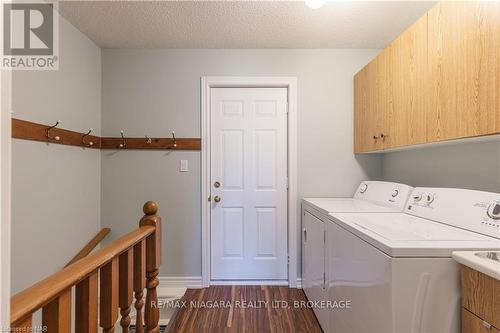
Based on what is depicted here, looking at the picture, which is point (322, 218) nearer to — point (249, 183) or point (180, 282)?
point (249, 183)

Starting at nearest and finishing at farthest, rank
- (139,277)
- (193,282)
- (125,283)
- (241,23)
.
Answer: (125,283) < (139,277) < (241,23) < (193,282)

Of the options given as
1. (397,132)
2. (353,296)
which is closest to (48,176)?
(353,296)

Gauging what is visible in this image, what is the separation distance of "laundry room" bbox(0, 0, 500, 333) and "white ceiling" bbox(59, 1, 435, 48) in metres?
0.02

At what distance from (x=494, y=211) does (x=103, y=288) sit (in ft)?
5.50

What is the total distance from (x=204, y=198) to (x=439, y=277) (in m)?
1.91

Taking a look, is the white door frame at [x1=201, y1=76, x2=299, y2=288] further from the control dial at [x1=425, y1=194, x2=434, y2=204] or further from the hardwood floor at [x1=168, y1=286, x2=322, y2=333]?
the control dial at [x1=425, y1=194, x2=434, y2=204]

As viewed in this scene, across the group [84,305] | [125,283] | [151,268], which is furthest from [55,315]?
[151,268]

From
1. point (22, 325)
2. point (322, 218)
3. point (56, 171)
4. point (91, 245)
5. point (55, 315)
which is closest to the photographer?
point (22, 325)

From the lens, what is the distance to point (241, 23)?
203cm

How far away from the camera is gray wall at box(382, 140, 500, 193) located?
1440 millimetres

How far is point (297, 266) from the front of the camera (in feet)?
8.06

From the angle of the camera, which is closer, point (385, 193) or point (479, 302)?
point (479, 302)

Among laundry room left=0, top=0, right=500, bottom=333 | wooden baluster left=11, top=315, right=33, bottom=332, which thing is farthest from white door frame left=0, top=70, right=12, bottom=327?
wooden baluster left=11, top=315, right=33, bottom=332

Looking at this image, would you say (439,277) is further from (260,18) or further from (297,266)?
(260,18)
